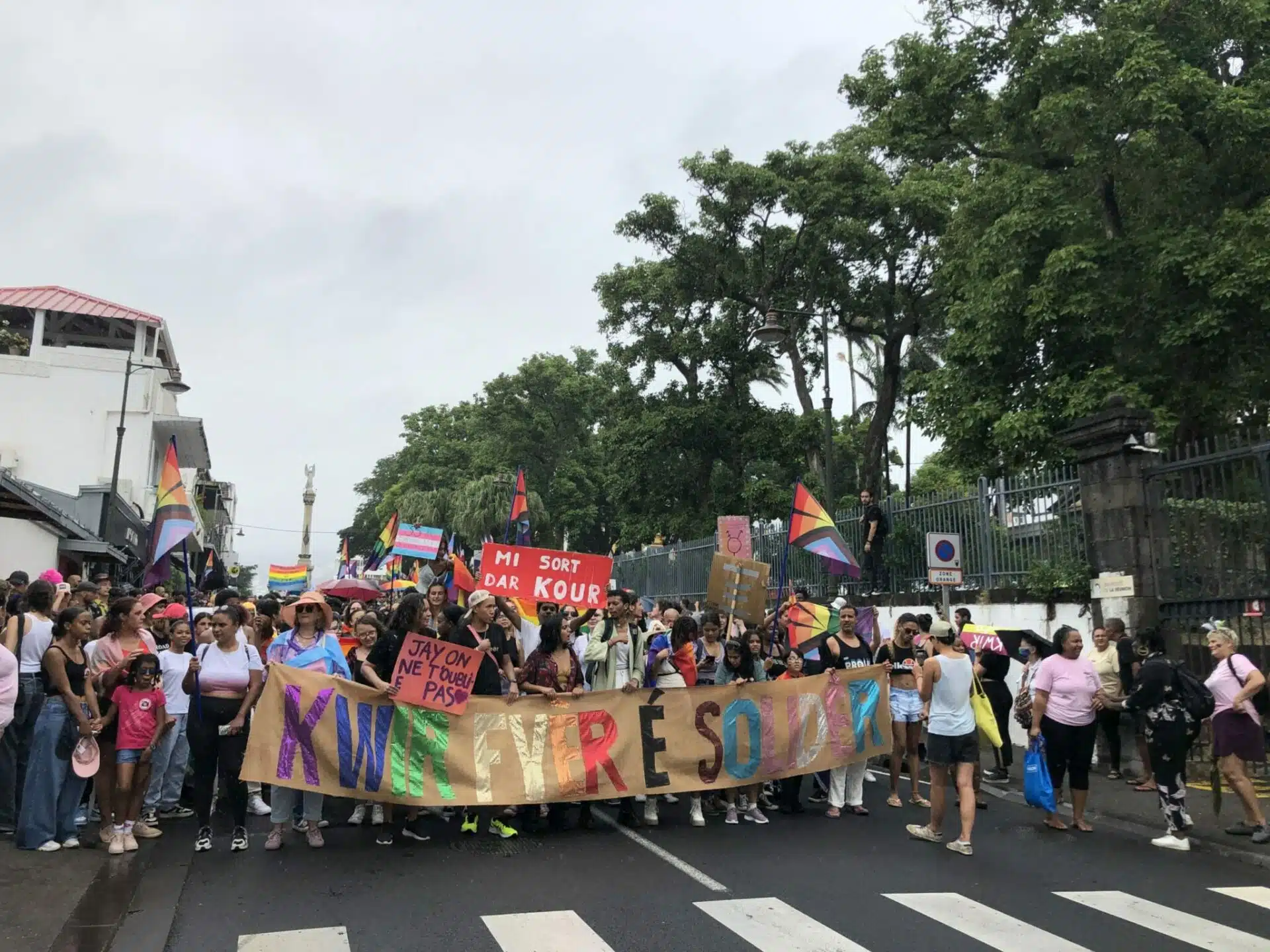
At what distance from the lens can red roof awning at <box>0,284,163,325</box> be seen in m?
41.1

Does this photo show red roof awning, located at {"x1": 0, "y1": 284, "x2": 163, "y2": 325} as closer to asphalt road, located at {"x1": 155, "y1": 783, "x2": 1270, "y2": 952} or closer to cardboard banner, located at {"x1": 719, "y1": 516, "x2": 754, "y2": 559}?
cardboard banner, located at {"x1": 719, "y1": 516, "x2": 754, "y2": 559}

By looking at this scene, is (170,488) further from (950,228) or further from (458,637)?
(950,228)

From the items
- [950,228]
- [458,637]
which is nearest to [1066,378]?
[950,228]

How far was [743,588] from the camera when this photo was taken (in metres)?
11.1

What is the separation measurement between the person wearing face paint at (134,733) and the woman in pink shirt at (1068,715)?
6.98 meters

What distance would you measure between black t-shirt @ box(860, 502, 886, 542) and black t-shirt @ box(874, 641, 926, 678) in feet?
24.5

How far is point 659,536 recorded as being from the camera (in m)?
31.8

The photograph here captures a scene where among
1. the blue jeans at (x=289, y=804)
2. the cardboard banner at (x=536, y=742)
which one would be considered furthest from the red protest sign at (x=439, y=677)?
the blue jeans at (x=289, y=804)

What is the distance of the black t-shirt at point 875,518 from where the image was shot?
17484mm

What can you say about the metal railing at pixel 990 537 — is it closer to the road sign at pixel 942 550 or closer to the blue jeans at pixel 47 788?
the road sign at pixel 942 550

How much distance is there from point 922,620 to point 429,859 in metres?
6.27

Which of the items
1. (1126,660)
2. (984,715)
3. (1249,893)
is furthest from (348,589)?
(1249,893)

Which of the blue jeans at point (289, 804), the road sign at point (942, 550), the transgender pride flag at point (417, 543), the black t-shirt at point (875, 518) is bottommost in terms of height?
the blue jeans at point (289, 804)

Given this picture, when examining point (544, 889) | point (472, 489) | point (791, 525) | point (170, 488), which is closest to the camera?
point (544, 889)
